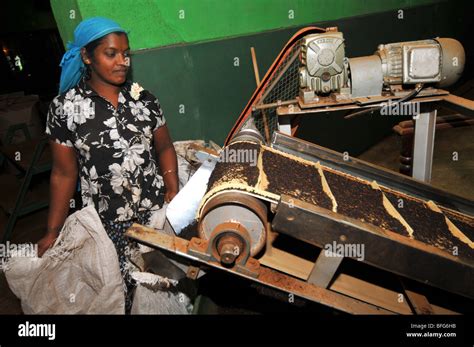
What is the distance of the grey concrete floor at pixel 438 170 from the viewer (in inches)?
109

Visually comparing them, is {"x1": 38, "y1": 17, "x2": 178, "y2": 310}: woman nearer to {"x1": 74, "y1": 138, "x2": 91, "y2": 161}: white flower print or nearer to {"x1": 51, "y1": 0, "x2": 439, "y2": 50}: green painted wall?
{"x1": 74, "y1": 138, "x2": 91, "y2": 161}: white flower print

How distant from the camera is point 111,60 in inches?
64.9

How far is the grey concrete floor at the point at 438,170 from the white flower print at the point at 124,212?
60.2 inches

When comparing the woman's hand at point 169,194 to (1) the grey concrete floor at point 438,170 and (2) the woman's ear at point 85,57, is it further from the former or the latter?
(1) the grey concrete floor at point 438,170

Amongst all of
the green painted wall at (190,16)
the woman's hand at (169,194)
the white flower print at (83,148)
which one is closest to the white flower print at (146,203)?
the woman's hand at (169,194)

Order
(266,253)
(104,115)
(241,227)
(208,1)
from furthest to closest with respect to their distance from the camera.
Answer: (208,1), (104,115), (266,253), (241,227)

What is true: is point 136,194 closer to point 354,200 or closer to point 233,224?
point 233,224

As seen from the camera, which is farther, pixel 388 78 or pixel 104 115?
pixel 388 78

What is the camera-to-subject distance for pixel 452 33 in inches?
194

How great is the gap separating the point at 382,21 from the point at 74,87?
3.71 m

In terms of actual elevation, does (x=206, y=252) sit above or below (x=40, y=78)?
below

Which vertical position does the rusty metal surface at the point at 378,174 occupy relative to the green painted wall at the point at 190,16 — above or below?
below

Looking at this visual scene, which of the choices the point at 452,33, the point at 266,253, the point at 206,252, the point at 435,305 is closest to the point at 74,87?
the point at 206,252

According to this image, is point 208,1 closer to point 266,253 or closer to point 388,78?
point 388,78
